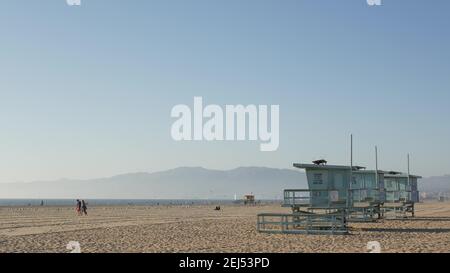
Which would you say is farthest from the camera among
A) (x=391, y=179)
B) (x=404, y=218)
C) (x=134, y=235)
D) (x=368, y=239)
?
(x=391, y=179)

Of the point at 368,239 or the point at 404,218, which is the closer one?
the point at 368,239

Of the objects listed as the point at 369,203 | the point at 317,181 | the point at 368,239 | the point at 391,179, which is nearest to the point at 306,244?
the point at 368,239

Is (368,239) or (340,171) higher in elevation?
(340,171)

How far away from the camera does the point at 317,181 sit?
24984mm

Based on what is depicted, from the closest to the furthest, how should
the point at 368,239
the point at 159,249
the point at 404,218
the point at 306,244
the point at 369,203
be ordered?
the point at 159,249
the point at 306,244
the point at 368,239
the point at 369,203
the point at 404,218

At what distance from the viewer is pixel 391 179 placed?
4250cm

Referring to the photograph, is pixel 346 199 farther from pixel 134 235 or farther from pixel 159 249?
pixel 159 249
